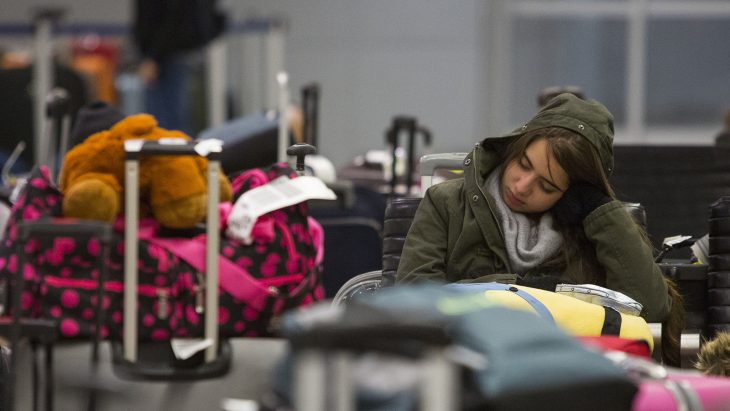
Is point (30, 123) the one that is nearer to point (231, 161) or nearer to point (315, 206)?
point (315, 206)

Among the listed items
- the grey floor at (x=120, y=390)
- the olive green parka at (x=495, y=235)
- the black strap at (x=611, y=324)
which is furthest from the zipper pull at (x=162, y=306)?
the black strap at (x=611, y=324)

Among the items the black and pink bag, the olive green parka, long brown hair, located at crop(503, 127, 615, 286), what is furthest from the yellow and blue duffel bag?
the black and pink bag

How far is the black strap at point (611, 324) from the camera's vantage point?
8.17ft

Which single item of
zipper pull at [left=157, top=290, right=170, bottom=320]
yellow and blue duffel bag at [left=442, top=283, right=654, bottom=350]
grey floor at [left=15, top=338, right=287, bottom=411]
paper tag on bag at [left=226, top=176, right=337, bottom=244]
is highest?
paper tag on bag at [left=226, top=176, right=337, bottom=244]

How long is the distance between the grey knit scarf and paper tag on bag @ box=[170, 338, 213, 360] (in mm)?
737

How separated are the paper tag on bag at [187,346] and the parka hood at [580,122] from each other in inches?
33.2

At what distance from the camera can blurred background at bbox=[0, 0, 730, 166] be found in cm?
995

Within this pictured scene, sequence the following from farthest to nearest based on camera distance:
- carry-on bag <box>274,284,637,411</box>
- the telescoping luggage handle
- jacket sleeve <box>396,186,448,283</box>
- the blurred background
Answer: the blurred background < jacket sleeve <box>396,186,448,283</box> < the telescoping luggage handle < carry-on bag <box>274,284,637,411</box>

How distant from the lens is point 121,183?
2824mm

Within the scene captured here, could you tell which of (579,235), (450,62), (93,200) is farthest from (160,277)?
(450,62)

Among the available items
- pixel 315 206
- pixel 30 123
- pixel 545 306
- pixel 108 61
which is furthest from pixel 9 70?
pixel 545 306

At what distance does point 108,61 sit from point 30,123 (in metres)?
4.05

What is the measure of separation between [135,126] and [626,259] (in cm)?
118

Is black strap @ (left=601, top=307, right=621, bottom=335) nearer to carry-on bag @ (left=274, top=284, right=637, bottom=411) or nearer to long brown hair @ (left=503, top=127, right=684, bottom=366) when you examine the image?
long brown hair @ (left=503, top=127, right=684, bottom=366)
